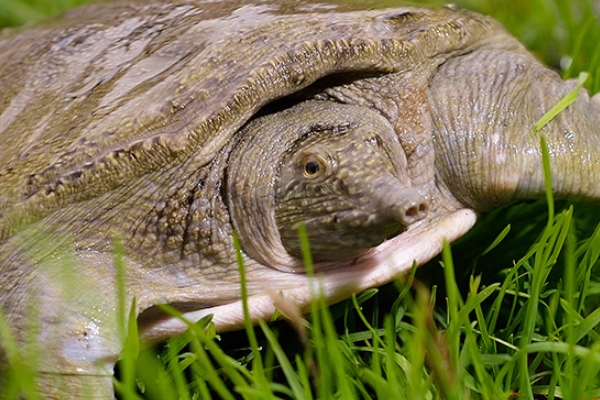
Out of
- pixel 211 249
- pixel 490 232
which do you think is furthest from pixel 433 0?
pixel 211 249

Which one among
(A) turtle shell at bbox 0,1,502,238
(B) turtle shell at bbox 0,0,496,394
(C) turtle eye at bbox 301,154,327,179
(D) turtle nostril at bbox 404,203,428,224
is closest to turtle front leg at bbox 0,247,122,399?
(B) turtle shell at bbox 0,0,496,394

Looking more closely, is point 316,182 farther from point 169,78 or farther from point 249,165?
point 169,78

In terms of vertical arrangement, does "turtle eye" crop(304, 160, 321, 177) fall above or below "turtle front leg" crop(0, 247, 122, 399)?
above

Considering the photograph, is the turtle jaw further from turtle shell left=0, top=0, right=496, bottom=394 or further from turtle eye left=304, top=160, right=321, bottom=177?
turtle eye left=304, top=160, right=321, bottom=177

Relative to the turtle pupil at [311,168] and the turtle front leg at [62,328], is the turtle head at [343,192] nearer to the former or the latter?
the turtle pupil at [311,168]

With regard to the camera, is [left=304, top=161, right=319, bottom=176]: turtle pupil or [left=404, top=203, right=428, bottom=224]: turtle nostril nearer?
[left=404, top=203, right=428, bottom=224]: turtle nostril

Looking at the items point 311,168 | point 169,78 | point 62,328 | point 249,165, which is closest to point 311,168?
point 311,168

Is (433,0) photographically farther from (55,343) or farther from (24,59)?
(55,343)

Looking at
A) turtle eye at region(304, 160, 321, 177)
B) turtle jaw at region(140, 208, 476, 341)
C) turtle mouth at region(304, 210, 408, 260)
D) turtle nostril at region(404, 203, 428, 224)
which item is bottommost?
turtle jaw at region(140, 208, 476, 341)
